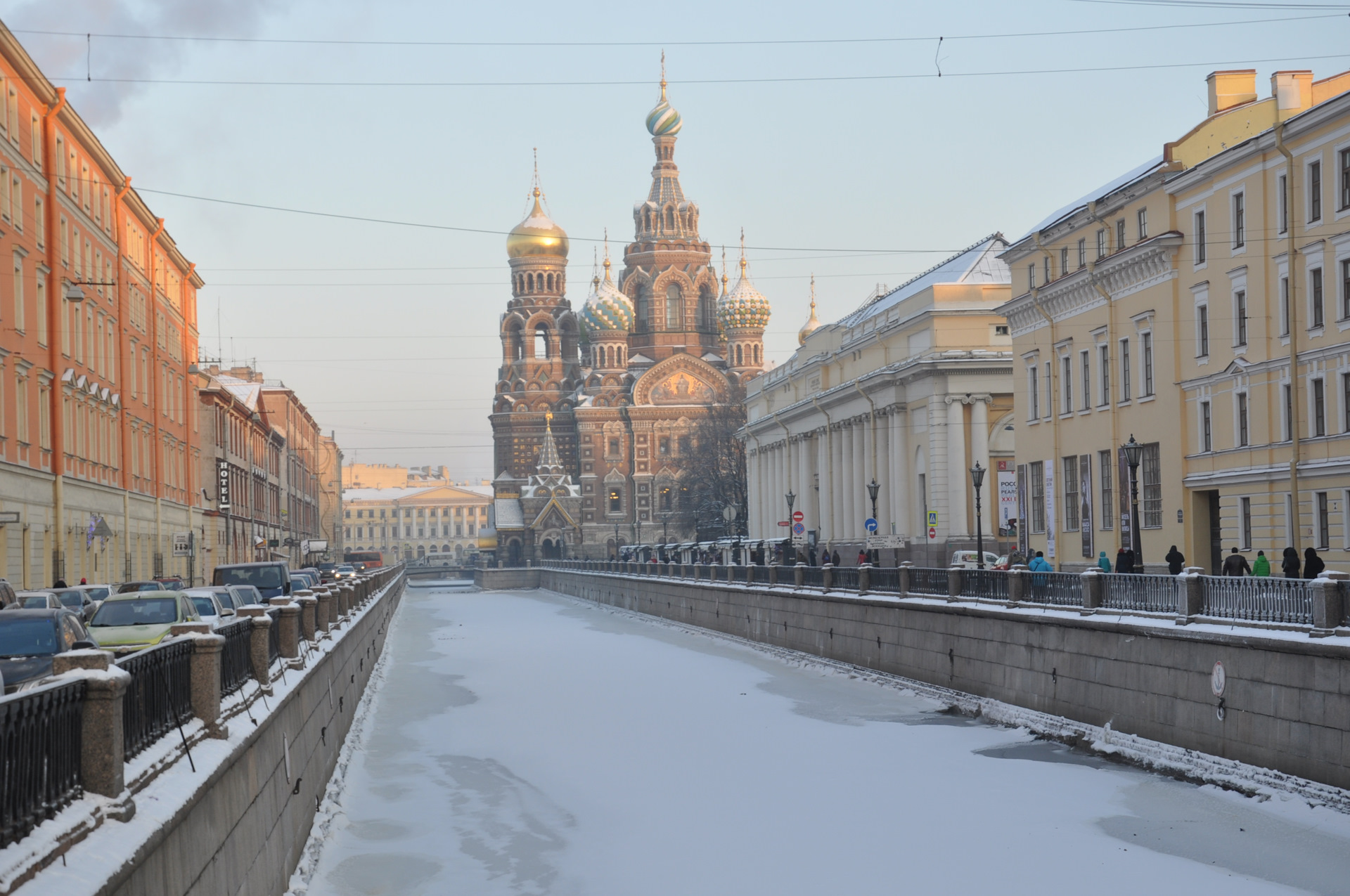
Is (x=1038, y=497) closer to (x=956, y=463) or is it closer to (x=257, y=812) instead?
(x=956, y=463)

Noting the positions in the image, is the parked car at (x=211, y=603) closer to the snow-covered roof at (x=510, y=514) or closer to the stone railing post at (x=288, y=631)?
the stone railing post at (x=288, y=631)

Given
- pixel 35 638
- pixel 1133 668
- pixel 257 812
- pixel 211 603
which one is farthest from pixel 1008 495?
pixel 257 812

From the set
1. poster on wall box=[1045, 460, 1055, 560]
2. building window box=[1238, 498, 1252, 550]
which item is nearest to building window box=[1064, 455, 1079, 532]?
poster on wall box=[1045, 460, 1055, 560]

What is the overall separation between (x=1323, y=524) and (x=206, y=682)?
26.1 m

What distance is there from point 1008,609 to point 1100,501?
1683cm

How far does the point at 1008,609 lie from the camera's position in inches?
1070

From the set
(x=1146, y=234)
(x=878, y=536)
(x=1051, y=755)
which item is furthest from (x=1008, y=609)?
(x=878, y=536)

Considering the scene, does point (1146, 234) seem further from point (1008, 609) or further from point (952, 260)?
point (952, 260)

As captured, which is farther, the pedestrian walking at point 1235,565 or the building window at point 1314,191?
the building window at point 1314,191

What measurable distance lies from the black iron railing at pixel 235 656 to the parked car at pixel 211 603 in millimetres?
8298

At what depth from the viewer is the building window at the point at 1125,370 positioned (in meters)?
41.4

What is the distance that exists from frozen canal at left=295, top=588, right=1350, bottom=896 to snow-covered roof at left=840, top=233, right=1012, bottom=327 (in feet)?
112

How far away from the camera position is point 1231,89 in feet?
132

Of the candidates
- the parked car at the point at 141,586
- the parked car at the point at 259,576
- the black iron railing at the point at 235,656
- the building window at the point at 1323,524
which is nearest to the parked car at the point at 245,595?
the parked car at the point at 141,586
